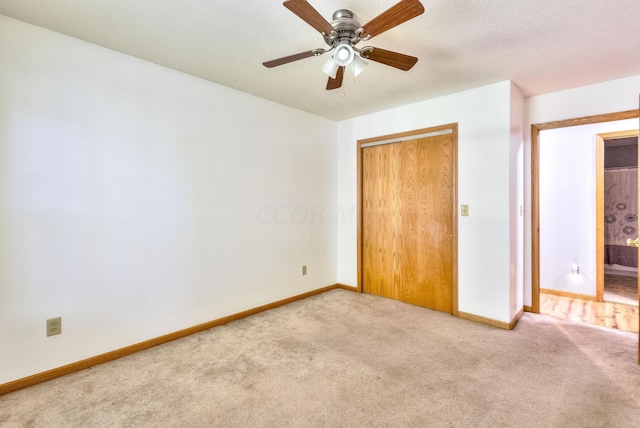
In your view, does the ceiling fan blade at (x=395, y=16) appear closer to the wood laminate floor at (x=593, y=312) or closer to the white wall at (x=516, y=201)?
the white wall at (x=516, y=201)

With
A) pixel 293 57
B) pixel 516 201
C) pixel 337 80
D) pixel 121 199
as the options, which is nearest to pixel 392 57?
pixel 337 80

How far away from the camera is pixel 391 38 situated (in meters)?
2.12

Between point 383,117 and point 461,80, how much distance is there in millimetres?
1084

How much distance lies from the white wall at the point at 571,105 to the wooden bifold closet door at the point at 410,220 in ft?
2.79

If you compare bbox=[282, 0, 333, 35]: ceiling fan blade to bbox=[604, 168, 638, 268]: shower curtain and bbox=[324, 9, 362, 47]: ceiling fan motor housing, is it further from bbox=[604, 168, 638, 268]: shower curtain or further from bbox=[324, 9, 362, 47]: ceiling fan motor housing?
bbox=[604, 168, 638, 268]: shower curtain

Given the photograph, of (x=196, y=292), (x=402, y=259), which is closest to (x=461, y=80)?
(x=402, y=259)

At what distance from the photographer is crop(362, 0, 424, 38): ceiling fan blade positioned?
140 cm

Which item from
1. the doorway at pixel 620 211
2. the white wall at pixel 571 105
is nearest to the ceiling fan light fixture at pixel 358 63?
the white wall at pixel 571 105

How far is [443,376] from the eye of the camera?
2111 mm

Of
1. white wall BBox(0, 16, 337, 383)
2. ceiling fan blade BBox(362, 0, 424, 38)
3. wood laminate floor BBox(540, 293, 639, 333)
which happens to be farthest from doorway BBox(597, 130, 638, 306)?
white wall BBox(0, 16, 337, 383)

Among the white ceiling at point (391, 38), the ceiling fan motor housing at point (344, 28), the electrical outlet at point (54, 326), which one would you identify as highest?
the white ceiling at point (391, 38)

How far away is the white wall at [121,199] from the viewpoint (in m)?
1.99

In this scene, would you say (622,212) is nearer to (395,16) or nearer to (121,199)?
(395,16)

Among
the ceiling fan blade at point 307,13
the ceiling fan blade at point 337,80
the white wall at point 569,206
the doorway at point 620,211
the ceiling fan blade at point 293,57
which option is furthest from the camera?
the doorway at point 620,211
